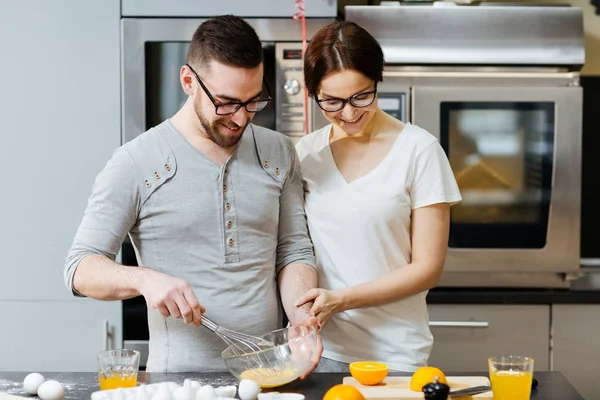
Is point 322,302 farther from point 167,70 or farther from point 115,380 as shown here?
point 167,70

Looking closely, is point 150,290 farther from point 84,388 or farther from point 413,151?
point 413,151


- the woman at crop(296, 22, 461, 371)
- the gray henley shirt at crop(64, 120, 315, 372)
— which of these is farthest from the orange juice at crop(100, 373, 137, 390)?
the woman at crop(296, 22, 461, 371)

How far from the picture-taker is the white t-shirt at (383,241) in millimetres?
1839

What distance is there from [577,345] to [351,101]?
128 centimetres

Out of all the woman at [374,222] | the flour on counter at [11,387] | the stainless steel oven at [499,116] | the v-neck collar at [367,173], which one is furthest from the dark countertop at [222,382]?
the stainless steel oven at [499,116]

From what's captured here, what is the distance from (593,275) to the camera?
2668 millimetres

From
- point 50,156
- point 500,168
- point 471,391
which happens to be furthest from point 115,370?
point 500,168

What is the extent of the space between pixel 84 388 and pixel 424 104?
1471 mm

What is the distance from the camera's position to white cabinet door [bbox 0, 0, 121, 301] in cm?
260

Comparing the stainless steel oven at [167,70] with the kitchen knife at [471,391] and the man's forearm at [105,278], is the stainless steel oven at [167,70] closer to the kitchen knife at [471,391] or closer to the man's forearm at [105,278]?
the man's forearm at [105,278]

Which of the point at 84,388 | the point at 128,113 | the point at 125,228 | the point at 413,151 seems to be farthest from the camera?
the point at 128,113

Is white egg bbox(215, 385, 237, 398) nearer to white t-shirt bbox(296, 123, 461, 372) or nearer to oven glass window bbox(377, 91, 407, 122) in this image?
white t-shirt bbox(296, 123, 461, 372)

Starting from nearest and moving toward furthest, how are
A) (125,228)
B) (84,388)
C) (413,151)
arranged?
1. (84,388)
2. (125,228)
3. (413,151)

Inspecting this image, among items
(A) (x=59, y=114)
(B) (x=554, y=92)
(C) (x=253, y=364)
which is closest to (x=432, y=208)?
(C) (x=253, y=364)
